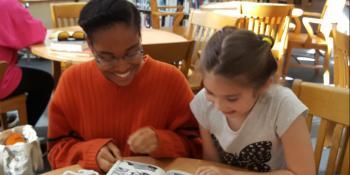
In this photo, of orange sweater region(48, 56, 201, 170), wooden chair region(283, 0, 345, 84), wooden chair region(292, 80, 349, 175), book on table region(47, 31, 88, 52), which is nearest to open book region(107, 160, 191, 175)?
orange sweater region(48, 56, 201, 170)

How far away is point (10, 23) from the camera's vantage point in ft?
7.07

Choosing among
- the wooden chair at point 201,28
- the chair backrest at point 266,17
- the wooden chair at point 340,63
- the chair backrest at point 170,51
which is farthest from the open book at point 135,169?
the chair backrest at point 266,17

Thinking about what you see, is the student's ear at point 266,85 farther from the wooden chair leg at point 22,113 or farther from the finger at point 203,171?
the wooden chair leg at point 22,113

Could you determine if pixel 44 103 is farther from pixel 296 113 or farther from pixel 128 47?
pixel 296 113

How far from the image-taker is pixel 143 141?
97 centimetres

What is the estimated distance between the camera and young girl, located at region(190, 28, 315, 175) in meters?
0.89

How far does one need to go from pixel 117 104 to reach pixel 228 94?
347mm

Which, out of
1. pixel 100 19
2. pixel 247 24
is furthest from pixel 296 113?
pixel 247 24

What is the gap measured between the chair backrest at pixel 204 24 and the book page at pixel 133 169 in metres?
1.53

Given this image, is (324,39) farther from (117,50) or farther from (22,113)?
(117,50)

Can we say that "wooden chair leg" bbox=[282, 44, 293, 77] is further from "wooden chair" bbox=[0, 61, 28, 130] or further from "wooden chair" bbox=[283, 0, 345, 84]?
"wooden chair" bbox=[0, 61, 28, 130]

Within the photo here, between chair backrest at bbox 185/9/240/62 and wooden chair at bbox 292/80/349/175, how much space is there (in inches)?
54.7

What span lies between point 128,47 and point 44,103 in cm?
172

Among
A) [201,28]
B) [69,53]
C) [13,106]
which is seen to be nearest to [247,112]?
[69,53]
